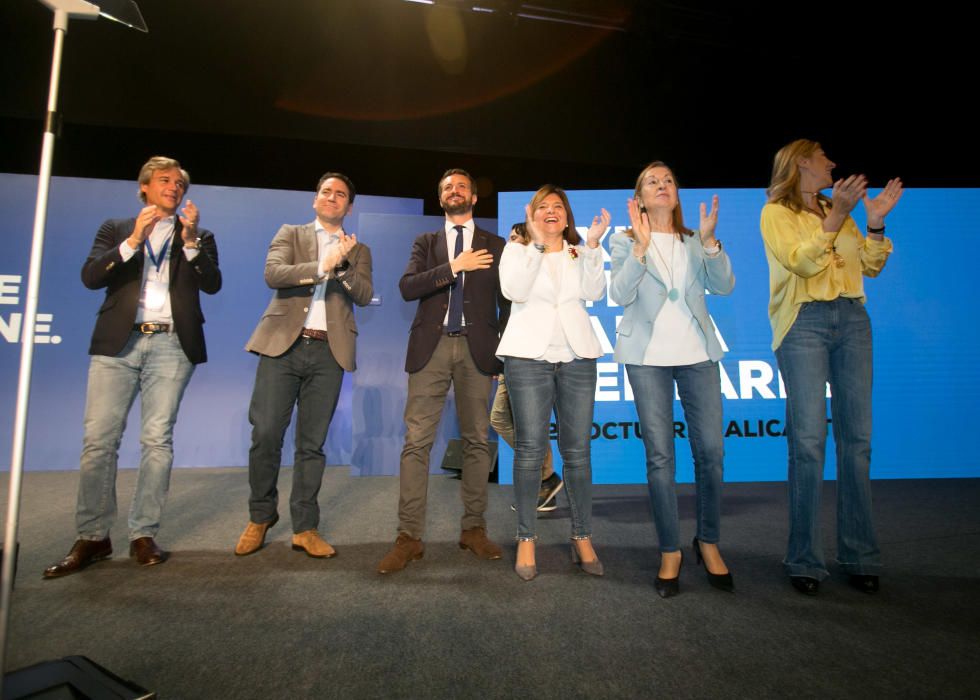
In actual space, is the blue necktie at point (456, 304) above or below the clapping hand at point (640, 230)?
below

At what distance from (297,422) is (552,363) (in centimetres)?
124

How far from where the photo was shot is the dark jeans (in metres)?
2.41

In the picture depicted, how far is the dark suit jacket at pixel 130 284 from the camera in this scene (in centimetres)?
229

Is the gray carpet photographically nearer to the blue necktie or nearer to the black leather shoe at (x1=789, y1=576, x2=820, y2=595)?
the black leather shoe at (x1=789, y1=576, x2=820, y2=595)

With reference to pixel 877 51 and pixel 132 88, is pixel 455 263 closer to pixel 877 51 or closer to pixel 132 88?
pixel 132 88

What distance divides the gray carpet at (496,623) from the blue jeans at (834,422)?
18 cm

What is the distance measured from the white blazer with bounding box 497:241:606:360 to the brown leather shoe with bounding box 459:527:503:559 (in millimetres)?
861

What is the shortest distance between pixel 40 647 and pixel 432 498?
2.31 meters

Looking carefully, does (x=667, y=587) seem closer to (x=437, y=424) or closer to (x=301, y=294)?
(x=437, y=424)

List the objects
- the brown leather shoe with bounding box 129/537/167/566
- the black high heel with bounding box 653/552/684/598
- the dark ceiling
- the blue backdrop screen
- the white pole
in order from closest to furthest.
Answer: the white pole < the black high heel with bounding box 653/552/684/598 < the brown leather shoe with bounding box 129/537/167/566 < the blue backdrop screen < the dark ceiling

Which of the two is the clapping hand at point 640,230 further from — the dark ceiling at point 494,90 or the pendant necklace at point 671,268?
the dark ceiling at point 494,90

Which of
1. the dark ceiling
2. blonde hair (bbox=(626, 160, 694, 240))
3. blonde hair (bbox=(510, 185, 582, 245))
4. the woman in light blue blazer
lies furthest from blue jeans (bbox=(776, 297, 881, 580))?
the dark ceiling

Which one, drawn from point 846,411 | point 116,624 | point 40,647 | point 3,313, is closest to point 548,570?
point 846,411

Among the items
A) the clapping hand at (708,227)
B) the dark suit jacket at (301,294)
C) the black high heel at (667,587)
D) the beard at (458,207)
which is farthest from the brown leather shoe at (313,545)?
the clapping hand at (708,227)
